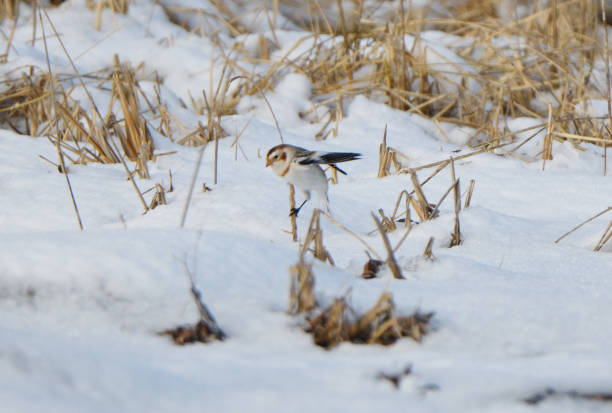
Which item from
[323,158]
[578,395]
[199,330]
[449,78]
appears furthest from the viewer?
[449,78]

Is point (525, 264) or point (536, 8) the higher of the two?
point (536, 8)

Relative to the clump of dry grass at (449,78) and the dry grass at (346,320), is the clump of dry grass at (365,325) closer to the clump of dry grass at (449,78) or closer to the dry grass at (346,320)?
the dry grass at (346,320)

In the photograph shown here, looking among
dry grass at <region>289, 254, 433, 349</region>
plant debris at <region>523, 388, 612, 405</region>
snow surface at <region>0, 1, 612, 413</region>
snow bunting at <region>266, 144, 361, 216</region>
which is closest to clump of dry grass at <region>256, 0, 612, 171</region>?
snow bunting at <region>266, 144, 361, 216</region>

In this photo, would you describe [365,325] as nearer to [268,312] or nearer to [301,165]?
[268,312]

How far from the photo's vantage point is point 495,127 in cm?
399

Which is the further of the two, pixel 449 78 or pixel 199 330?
pixel 449 78

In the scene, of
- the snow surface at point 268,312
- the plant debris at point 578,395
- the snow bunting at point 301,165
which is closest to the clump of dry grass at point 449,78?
the snow bunting at point 301,165

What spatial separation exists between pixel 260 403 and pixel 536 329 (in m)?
0.61

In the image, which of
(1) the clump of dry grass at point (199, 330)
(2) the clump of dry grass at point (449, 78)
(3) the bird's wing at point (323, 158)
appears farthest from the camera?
(2) the clump of dry grass at point (449, 78)

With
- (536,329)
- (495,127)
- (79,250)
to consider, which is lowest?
(495,127)

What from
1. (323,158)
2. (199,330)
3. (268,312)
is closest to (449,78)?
(323,158)

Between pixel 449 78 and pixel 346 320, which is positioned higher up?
pixel 346 320

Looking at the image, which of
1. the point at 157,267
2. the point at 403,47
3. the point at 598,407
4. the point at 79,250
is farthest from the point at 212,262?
the point at 403,47

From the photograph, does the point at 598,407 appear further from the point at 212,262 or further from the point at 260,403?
the point at 212,262
